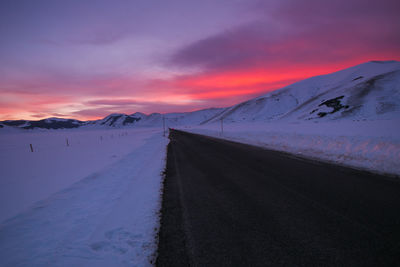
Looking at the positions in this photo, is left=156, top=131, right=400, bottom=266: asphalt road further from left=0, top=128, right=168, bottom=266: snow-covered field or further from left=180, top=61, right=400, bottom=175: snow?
left=180, top=61, right=400, bottom=175: snow

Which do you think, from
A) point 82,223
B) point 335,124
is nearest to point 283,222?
point 82,223

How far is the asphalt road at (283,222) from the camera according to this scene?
8.44 feet

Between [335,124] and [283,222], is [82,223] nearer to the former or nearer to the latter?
[283,222]

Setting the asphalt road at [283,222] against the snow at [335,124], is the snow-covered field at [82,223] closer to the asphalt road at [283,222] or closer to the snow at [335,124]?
the asphalt road at [283,222]

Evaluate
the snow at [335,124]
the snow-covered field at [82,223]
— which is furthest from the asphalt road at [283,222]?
the snow at [335,124]

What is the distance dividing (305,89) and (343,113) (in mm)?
126611

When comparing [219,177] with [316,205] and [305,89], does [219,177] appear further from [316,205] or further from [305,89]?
[305,89]

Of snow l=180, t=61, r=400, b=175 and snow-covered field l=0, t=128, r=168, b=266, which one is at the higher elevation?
snow l=180, t=61, r=400, b=175

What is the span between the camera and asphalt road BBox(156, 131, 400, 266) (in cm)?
257

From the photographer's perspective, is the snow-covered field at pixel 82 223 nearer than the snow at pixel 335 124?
Yes

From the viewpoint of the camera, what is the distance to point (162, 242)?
3.05m

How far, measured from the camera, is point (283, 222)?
136 inches

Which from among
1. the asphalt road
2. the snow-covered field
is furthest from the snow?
the snow-covered field

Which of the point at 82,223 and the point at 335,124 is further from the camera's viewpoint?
the point at 335,124
